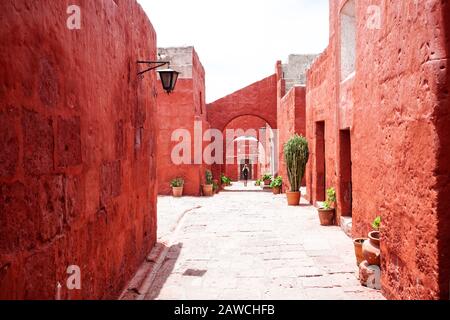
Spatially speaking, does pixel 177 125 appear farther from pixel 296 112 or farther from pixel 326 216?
pixel 326 216

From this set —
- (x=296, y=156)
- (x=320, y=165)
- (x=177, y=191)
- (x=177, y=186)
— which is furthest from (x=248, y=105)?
(x=320, y=165)

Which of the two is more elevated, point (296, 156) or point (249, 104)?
point (249, 104)

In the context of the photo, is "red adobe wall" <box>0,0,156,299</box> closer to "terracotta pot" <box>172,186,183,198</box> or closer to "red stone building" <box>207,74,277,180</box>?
"terracotta pot" <box>172,186,183,198</box>

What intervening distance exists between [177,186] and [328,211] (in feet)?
23.8

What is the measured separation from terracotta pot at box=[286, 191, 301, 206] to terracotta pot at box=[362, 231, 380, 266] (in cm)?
724

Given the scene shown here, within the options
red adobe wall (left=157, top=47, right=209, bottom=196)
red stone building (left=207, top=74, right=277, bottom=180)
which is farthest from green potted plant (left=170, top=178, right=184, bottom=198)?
red stone building (left=207, top=74, right=277, bottom=180)

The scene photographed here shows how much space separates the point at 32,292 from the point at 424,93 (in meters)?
3.09

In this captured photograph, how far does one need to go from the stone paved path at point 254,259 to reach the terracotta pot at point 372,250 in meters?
0.32

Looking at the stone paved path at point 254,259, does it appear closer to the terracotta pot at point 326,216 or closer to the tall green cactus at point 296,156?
the terracotta pot at point 326,216

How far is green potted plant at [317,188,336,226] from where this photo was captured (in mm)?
8719

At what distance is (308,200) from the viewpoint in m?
12.5

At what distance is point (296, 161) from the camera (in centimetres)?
1207
